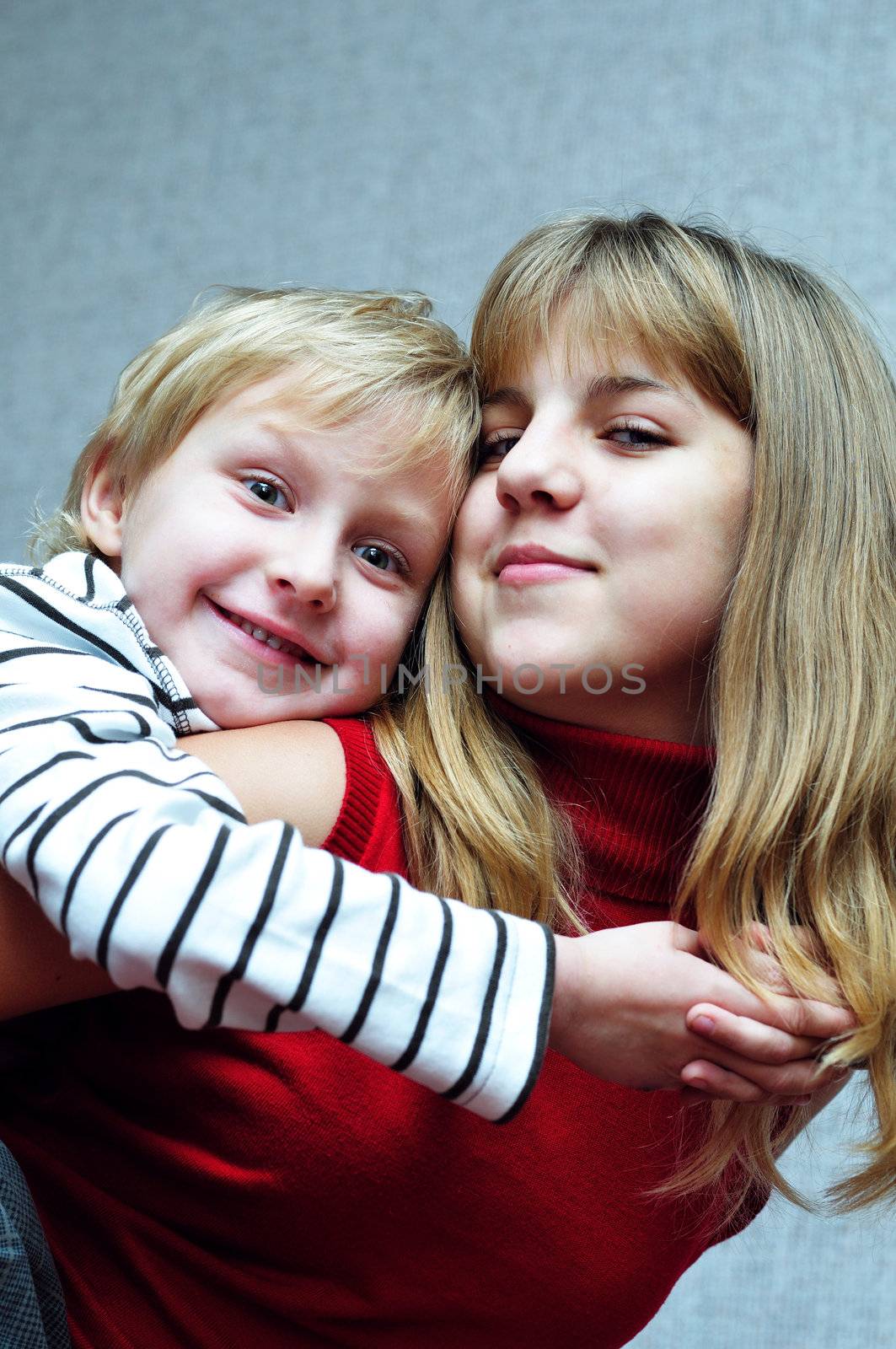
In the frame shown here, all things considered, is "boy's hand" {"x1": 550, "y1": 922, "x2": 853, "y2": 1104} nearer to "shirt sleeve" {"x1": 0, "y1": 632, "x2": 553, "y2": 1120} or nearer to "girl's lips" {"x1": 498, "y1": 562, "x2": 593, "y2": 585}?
"shirt sleeve" {"x1": 0, "y1": 632, "x2": 553, "y2": 1120}

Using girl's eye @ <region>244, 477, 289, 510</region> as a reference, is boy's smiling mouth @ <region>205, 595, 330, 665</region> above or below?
below

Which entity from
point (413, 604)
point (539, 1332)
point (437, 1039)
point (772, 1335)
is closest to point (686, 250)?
point (413, 604)

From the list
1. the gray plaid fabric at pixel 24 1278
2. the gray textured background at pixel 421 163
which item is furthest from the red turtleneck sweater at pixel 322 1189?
the gray textured background at pixel 421 163

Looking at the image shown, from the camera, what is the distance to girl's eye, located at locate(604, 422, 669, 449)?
2.64 ft

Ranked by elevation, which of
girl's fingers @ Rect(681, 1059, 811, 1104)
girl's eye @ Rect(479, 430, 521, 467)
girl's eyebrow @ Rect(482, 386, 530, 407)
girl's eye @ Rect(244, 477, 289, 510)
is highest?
girl's eyebrow @ Rect(482, 386, 530, 407)

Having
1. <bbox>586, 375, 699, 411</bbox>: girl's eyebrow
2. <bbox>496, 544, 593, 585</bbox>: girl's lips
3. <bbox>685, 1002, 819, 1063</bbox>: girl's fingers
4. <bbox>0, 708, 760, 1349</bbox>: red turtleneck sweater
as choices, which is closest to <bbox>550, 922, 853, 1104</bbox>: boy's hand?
<bbox>685, 1002, 819, 1063</bbox>: girl's fingers

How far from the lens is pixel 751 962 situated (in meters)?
0.71

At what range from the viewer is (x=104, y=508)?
92cm

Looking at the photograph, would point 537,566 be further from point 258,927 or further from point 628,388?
point 258,927

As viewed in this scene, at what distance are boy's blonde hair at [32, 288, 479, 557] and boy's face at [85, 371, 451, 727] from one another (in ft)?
0.04

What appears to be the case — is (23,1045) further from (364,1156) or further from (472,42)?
(472,42)

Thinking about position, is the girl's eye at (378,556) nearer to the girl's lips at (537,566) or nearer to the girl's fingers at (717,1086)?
the girl's lips at (537,566)

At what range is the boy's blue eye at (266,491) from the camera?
2.70 feet

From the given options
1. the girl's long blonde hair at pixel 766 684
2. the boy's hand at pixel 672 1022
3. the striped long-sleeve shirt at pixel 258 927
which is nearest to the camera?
the striped long-sleeve shirt at pixel 258 927
